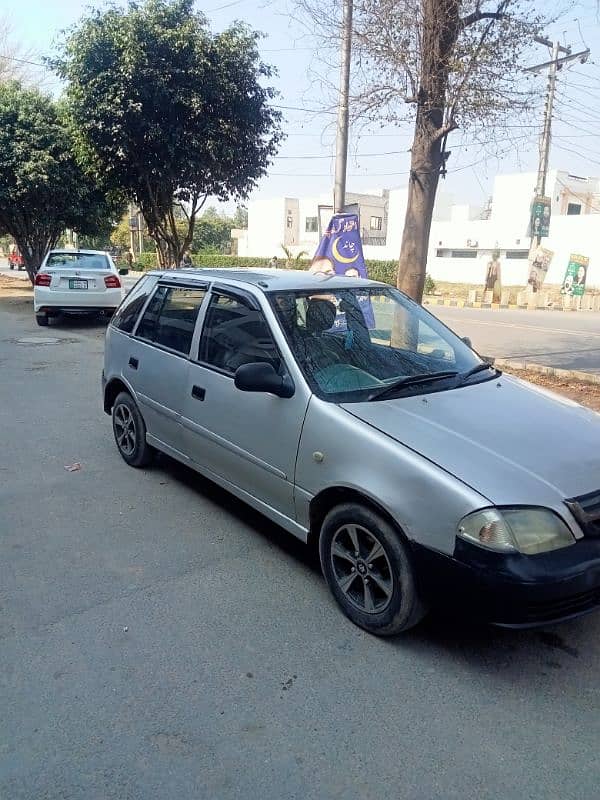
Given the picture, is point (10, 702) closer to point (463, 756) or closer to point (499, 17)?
point (463, 756)

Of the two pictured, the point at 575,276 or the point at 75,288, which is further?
the point at 575,276

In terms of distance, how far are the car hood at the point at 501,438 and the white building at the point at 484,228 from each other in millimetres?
24809

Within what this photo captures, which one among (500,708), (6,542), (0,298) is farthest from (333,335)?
(0,298)

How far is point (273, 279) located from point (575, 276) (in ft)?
75.4

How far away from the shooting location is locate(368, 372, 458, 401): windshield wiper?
11.1 ft

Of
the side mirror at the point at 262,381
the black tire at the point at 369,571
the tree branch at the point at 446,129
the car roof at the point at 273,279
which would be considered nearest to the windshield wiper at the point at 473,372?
the car roof at the point at 273,279

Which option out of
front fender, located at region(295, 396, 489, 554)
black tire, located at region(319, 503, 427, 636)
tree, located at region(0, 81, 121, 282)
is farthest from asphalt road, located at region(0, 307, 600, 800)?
tree, located at region(0, 81, 121, 282)

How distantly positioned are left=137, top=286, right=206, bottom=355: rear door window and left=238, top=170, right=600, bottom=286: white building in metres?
23.2

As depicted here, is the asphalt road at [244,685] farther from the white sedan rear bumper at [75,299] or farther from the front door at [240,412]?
the white sedan rear bumper at [75,299]

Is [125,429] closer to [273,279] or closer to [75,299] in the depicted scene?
[273,279]

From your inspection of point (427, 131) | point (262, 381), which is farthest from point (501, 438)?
point (427, 131)

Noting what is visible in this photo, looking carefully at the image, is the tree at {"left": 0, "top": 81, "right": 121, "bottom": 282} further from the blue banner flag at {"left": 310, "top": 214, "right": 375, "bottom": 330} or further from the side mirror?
the side mirror

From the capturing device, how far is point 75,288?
1337 cm

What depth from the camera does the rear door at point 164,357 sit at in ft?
14.5
